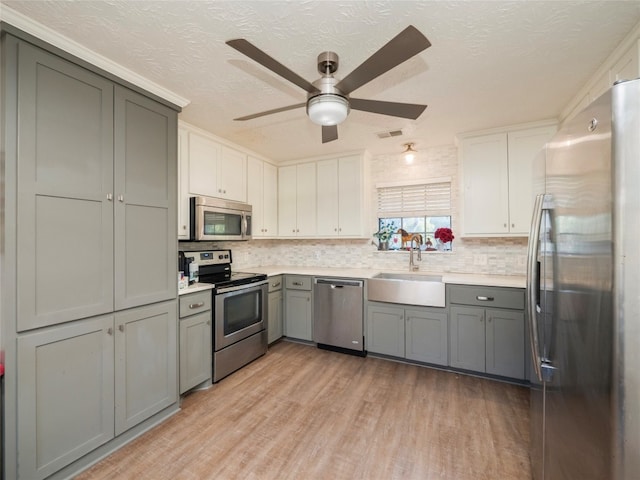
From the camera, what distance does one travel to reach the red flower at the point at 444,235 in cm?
323

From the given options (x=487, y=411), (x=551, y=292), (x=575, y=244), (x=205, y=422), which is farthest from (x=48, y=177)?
(x=487, y=411)

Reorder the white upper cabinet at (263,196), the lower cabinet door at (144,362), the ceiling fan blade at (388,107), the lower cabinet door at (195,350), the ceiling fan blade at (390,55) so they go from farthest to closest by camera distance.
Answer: the white upper cabinet at (263,196), the lower cabinet door at (195,350), the lower cabinet door at (144,362), the ceiling fan blade at (388,107), the ceiling fan blade at (390,55)

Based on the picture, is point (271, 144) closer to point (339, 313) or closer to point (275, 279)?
point (275, 279)

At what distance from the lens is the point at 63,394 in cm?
155

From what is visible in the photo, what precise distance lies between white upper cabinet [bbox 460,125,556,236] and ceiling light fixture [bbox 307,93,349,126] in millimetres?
2012

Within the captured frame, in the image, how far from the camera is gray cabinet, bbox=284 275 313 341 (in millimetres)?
3424

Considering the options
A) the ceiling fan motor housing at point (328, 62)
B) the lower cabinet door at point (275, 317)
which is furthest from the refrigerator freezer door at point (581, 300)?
the lower cabinet door at point (275, 317)

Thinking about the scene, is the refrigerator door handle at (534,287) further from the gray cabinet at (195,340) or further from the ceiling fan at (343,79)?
the gray cabinet at (195,340)

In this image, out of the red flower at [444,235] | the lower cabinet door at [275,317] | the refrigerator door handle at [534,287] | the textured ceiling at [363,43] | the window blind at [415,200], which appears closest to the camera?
the refrigerator door handle at [534,287]

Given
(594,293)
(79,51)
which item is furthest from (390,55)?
(79,51)

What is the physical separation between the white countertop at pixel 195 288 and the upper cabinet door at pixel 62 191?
57 centimetres

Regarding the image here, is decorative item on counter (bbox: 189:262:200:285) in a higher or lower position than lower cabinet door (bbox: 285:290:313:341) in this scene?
higher

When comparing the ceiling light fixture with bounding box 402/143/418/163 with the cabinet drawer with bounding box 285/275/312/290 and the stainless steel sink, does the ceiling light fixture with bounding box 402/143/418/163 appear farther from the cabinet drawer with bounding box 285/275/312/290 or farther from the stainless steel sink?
the cabinet drawer with bounding box 285/275/312/290

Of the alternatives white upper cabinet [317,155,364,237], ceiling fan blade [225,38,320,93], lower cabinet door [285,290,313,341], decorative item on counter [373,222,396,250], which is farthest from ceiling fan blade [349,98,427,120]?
lower cabinet door [285,290,313,341]
